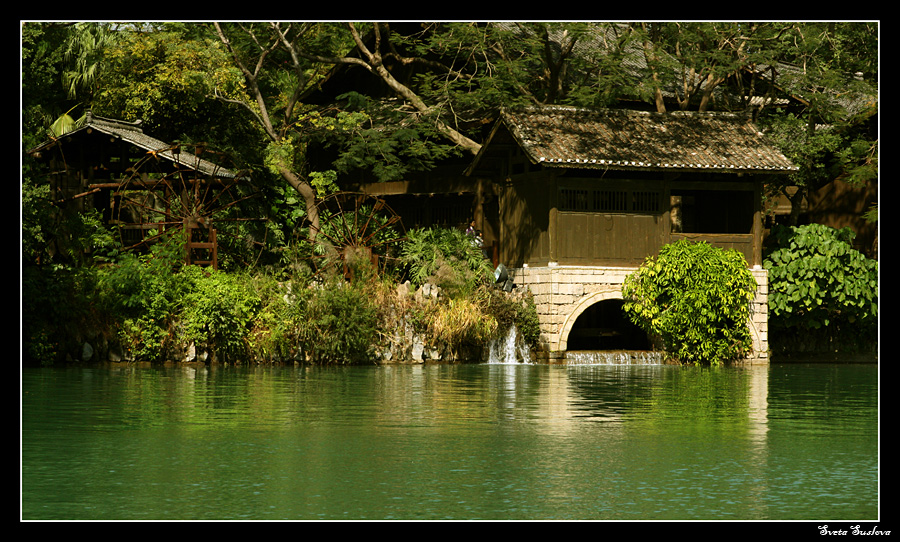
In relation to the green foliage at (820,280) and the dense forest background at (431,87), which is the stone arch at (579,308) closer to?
the green foliage at (820,280)

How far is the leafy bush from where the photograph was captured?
27828 millimetres

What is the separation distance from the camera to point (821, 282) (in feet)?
91.6

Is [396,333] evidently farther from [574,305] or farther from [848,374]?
[848,374]

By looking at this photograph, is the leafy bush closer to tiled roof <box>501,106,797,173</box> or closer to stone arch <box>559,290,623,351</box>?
tiled roof <box>501,106,797,173</box>

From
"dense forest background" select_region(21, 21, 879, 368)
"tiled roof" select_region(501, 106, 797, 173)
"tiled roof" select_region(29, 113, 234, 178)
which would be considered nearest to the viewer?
"tiled roof" select_region(501, 106, 797, 173)

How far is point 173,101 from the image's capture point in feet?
102

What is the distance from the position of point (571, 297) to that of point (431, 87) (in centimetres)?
696

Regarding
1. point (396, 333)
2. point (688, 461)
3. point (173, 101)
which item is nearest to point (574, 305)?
point (396, 333)

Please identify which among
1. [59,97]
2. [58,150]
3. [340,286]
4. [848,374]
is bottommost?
[848,374]

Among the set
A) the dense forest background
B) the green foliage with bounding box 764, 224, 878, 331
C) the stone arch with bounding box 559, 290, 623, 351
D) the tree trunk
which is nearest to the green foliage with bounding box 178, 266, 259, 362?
the dense forest background

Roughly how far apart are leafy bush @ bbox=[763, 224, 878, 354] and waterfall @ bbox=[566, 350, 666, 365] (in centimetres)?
348

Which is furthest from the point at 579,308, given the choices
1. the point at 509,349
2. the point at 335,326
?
the point at 335,326

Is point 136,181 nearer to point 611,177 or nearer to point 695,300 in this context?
point 611,177

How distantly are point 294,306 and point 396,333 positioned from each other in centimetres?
215
